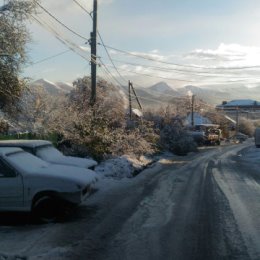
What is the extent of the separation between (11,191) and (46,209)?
2.49 feet

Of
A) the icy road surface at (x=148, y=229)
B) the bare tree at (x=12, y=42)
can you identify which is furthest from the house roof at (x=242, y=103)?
the icy road surface at (x=148, y=229)

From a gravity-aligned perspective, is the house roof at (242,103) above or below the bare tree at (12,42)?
above

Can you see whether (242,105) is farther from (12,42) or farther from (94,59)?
(12,42)

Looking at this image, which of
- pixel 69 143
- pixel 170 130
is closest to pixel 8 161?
pixel 69 143

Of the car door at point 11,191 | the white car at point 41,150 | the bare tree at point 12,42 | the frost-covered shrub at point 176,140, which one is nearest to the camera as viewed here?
the car door at point 11,191

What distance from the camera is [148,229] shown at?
9727mm

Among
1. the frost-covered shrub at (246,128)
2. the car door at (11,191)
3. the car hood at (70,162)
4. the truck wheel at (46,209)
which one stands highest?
the frost-covered shrub at (246,128)

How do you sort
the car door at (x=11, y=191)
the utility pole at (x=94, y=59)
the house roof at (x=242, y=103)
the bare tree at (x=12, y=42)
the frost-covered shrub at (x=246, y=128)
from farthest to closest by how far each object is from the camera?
the house roof at (x=242, y=103)
the frost-covered shrub at (x=246, y=128)
the utility pole at (x=94, y=59)
the bare tree at (x=12, y=42)
the car door at (x=11, y=191)

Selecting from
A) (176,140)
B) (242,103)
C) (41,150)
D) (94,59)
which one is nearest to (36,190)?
(41,150)

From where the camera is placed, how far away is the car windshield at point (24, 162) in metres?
10.7

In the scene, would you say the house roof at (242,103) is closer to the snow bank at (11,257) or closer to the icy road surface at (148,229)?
the icy road surface at (148,229)

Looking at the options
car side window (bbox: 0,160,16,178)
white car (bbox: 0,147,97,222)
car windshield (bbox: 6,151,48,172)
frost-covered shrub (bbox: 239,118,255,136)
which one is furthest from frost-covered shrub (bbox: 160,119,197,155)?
frost-covered shrub (bbox: 239,118,255,136)

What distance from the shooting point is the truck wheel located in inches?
413

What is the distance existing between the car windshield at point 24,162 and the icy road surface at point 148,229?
3.44 feet
